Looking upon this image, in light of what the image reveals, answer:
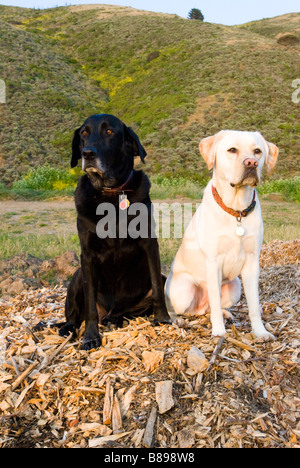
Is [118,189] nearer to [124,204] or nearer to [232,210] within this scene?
[124,204]

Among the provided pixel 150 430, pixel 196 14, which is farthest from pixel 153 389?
pixel 196 14

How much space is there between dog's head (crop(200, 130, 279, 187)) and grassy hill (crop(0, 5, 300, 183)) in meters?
19.6

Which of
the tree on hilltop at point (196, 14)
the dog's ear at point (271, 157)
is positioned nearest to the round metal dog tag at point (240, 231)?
the dog's ear at point (271, 157)

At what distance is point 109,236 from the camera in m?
3.11

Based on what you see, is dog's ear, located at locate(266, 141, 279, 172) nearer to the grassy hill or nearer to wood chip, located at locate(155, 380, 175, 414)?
wood chip, located at locate(155, 380, 175, 414)

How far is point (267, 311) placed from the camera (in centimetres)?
377

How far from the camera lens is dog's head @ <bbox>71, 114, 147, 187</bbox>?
3.05m

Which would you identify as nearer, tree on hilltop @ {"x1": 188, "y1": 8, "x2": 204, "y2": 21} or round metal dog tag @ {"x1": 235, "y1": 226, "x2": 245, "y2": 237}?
round metal dog tag @ {"x1": 235, "y1": 226, "x2": 245, "y2": 237}

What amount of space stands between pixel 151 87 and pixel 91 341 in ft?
125

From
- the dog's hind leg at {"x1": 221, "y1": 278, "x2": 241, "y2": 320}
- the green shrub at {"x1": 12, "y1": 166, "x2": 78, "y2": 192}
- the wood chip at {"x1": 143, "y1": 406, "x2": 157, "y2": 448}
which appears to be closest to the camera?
the wood chip at {"x1": 143, "y1": 406, "x2": 157, "y2": 448}

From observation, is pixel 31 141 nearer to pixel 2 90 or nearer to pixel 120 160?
pixel 2 90

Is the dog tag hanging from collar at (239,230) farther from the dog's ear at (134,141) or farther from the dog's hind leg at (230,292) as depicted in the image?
the dog's ear at (134,141)

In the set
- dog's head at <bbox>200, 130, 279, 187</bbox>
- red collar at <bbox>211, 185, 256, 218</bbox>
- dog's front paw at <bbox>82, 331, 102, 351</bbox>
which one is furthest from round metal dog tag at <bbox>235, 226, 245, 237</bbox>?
dog's front paw at <bbox>82, 331, 102, 351</bbox>
